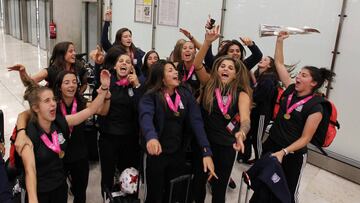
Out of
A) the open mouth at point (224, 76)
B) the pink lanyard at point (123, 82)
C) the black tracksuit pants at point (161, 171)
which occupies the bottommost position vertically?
the black tracksuit pants at point (161, 171)

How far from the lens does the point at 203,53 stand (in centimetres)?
282

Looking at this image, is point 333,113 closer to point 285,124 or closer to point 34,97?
point 285,124

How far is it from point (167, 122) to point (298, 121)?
3.36ft

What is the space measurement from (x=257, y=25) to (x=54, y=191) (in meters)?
3.51

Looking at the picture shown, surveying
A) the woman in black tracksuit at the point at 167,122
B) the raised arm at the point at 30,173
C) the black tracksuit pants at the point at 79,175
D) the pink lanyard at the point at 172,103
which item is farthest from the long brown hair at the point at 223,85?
the raised arm at the point at 30,173

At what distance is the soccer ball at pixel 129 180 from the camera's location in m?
2.71

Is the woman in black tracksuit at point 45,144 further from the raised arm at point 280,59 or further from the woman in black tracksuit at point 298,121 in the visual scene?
the raised arm at point 280,59

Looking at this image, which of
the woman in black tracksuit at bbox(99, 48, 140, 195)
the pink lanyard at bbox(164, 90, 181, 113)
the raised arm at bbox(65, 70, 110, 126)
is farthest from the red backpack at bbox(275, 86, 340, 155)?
the raised arm at bbox(65, 70, 110, 126)

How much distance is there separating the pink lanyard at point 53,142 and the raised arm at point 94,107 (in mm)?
212

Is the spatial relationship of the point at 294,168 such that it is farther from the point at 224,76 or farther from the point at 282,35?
the point at 282,35

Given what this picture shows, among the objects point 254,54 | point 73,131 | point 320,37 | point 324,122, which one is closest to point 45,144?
point 73,131

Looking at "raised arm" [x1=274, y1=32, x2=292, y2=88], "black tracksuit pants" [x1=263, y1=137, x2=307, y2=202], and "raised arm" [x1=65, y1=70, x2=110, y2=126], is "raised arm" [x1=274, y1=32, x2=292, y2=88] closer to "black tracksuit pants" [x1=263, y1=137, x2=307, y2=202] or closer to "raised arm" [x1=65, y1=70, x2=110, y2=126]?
"black tracksuit pants" [x1=263, y1=137, x2=307, y2=202]

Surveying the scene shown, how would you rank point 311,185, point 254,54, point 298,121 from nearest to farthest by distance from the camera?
point 298,121
point 254,54
point 311,185

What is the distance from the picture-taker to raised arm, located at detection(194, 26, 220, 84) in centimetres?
276
